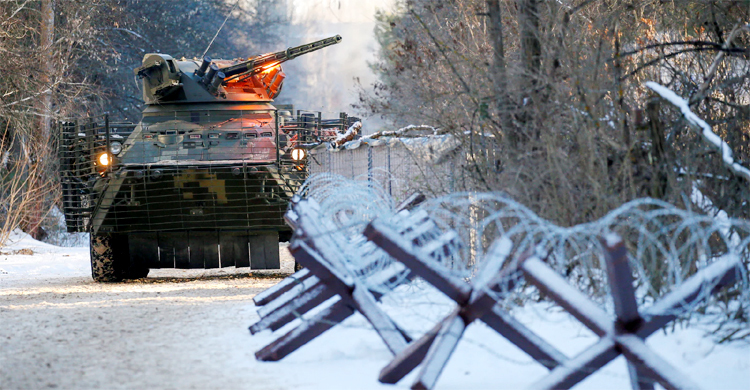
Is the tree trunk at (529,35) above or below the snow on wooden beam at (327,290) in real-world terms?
above

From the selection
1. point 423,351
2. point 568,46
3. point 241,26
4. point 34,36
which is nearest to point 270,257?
point 568,46

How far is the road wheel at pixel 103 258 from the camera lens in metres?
12.0

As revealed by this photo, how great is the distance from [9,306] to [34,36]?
48.9ft

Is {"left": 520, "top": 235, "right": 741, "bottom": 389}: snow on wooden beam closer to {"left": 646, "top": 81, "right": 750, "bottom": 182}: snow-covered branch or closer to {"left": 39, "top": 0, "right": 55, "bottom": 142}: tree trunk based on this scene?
{"left": 646, "top": 81, "right": 750, "bottom": 182}: snow-covered branch

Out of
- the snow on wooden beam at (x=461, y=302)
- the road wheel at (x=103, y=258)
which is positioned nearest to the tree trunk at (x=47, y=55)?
the road wheel at (x=103, y=258)

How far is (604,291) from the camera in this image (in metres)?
5.56

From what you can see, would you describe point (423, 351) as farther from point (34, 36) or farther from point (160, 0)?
point (160, 0)

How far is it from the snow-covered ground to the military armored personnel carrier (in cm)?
226

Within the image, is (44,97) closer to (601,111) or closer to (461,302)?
(601,111)

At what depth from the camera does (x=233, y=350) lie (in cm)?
609

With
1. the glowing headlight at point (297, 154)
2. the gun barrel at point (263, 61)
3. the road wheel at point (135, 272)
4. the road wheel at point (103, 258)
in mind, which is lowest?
the road wheel at point (135, 272)

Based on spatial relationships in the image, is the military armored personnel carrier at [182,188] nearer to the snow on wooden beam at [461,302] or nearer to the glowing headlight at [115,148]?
the glowing headlight at [115,148]

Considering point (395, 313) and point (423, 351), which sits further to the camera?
point (395, 313)

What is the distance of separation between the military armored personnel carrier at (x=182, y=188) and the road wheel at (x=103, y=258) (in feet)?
0.04
